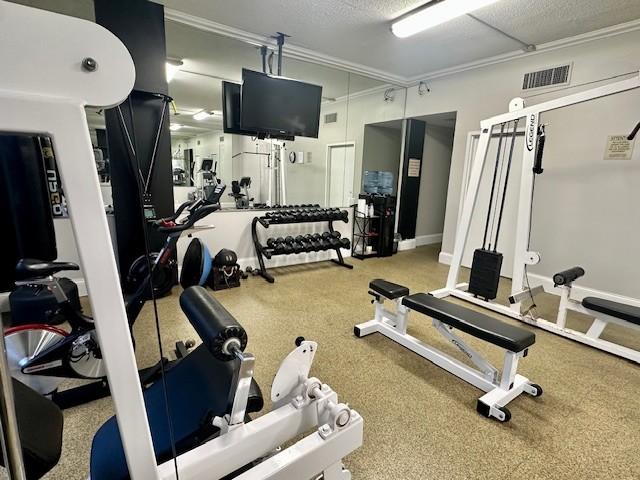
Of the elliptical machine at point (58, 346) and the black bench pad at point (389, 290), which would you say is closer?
the elliptical machine at point (58, 346)

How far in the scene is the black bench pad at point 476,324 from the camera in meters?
1.89

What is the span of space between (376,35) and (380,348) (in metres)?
3.34

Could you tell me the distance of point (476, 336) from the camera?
2018 mm

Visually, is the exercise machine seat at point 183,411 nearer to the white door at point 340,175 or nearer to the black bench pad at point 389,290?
the black bench pad at point 389,290

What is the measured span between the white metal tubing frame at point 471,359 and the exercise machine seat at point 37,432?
1.96m

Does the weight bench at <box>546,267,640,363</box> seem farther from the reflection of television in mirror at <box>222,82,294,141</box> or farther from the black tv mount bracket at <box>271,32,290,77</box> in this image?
the black tv mount bracket at <box>271,32,290,77</box>

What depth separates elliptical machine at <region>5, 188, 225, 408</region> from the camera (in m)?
1.58

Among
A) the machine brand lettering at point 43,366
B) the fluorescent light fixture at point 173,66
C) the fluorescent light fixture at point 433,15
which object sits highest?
the fluorescent light fixture at point 433,15

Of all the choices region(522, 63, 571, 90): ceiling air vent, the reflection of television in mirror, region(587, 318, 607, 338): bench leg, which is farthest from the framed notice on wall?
the reflection of television in mirror

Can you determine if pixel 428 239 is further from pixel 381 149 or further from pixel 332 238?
pixel 332 238

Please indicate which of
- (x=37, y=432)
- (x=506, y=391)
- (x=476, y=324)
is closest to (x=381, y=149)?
(x=476, y=324)

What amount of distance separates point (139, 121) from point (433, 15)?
2.93 metres

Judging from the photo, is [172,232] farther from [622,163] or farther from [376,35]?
[622,163]

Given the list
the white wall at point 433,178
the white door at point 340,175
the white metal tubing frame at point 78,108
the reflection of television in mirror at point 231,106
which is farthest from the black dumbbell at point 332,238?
the white metal tubing frame at point 78,108
